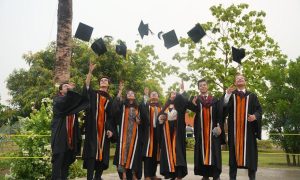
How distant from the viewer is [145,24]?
9.96 metres

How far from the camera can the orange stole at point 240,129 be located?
279 inches

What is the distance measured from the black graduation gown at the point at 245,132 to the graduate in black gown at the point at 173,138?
0.95 m

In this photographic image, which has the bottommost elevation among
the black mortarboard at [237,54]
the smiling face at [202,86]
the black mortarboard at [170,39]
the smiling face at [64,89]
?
the smiling face at [64,89]

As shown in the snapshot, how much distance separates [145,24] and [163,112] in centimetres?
290

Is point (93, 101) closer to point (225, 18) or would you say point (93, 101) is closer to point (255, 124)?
point (255, 124)

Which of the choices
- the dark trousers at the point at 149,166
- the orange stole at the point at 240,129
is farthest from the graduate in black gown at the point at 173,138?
the orange stole at the point at 240,129

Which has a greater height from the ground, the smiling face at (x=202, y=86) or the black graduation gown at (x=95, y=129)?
the smiling face at (x=202, y=86)

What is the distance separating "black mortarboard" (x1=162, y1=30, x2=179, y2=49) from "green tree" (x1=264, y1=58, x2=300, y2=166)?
570cm

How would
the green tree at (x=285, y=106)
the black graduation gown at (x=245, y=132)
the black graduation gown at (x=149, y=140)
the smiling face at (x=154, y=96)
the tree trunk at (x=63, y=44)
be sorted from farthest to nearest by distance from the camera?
1. the green tree at (x=285, y=106)
2. the tree trunk at (x=63, y=44)
3. the smiling face at (x=154, y=96)
4. the black graduation gown at (x=149, y=140)
5. the black graduation gown at (x=245, y=132)

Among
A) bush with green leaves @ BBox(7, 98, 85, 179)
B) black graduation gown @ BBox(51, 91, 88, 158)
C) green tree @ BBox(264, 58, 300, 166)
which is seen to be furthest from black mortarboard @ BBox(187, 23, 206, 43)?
green tree @ BBox(264, 58, 300, 166)

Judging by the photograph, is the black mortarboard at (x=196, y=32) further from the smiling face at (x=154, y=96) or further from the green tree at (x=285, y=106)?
the green tree at (x=285, y=106)

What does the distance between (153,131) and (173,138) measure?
516mm

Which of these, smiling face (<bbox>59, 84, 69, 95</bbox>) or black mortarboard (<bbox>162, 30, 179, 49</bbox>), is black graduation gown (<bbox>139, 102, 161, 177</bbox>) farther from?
black mortarboard (<bbox>162, 30, 179, 49</bbox>)

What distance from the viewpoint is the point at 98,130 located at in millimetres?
7508
